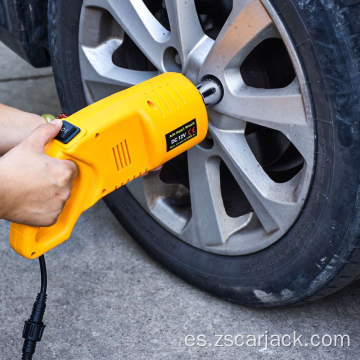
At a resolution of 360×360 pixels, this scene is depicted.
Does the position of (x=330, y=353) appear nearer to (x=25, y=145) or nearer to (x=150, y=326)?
(x=150, y=326)

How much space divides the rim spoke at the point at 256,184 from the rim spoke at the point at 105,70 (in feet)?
1.06

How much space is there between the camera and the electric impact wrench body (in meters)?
1.24

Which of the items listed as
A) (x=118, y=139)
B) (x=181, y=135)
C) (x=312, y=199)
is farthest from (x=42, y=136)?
(x=312, y=199)

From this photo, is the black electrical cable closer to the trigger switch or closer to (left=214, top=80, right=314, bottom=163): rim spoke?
the trigger switch

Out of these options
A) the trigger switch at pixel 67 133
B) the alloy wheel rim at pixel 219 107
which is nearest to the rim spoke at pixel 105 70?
the alloy wheel rim at pixel 219 107

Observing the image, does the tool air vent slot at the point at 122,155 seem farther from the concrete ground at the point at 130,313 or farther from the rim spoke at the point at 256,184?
the concrete ground at the point at 130,313

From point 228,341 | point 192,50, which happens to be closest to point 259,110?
point 192,50

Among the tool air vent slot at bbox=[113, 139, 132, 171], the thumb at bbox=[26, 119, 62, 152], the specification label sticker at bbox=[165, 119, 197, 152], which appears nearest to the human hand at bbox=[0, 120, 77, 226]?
the thumb at bbox=[26, 119, 62, 152]

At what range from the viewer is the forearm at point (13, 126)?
4.93 feet

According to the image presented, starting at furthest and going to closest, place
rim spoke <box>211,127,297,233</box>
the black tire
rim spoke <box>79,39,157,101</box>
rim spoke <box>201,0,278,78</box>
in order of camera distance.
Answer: rim spoke <box>79,39,157,101</box>
rim spoke <box>211,127,297,233</box>
rim spoke <box>201,0,278,78</box>
the black tire

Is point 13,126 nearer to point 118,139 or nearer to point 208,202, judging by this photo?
point 118,139

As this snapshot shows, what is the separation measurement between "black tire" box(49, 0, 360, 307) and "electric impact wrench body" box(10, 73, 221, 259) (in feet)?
1.02

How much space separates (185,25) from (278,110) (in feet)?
1.08

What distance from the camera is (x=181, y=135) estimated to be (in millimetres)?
1374
